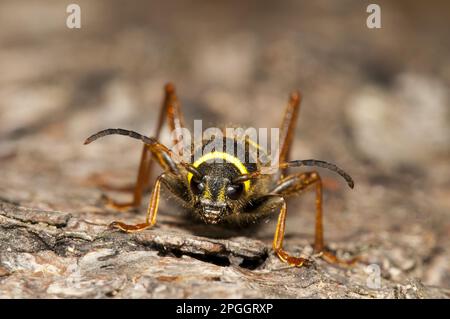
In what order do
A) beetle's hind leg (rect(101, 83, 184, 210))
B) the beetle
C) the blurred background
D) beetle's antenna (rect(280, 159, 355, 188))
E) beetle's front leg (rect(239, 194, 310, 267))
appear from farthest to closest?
the blurred background
beetle's hind leg (rect(101, 83, 184, 210))
beetle's front leg (rect(239, 194, 310, 267))
the beetle
beetle's antenna (rect(280, 159, 355, 188))

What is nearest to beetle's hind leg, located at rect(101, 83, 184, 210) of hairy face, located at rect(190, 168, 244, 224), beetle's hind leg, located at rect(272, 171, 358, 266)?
hairy face, located at rect(190, 168, 244, 224)

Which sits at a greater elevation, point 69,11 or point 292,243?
point 69,11

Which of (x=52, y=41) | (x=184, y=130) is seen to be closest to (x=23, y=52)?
(x=52, y=41)

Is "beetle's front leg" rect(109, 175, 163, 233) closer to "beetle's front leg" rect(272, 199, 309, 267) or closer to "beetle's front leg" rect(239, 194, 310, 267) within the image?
"beetle's front leg" rect(239, 194, 310, 267)

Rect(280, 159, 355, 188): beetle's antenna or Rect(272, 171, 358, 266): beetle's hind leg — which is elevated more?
Rect(280, 159, 355, 188): beetle's antenna

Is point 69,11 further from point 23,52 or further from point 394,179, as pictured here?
point 394,179

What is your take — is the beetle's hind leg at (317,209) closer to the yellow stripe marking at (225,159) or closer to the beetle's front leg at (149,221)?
the yellow stripe marking at (225,159)
